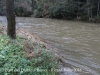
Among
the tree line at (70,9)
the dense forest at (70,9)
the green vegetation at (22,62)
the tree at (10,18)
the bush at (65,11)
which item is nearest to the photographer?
the green vegetation at (22,62)

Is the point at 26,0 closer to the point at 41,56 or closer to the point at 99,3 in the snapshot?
the point at 99,3

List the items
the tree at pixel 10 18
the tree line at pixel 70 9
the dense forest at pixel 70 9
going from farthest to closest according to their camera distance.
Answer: the tree line at pixel 70 9
the dense forest at pixel 70 9
the tree at pixel 10 18

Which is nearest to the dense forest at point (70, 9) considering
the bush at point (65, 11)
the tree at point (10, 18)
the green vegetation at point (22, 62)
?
the bush at point (65, 11)

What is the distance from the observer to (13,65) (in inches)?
189

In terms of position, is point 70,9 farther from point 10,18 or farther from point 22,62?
point 22,62

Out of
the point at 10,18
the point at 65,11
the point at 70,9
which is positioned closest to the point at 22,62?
the point at 10,18

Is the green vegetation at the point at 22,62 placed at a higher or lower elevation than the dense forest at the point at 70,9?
lower

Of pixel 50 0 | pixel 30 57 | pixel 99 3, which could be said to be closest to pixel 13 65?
pixel 30 57

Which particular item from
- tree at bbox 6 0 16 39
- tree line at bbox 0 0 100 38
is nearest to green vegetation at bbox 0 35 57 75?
tree at bbox 6 0 16 39

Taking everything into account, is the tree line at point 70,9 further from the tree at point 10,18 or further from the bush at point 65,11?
the tree at point 10,18

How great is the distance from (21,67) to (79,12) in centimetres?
2718

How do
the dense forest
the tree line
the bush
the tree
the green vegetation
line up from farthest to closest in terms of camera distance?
the bush → the tree line → the dense forest → the tree → the green vegetation

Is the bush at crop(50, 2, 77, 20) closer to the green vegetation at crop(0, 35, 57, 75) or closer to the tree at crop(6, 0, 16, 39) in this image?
the tree at crop(6, 0, 16, 39)

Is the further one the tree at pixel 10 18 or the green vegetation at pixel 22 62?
the tree at pixel 10 18
